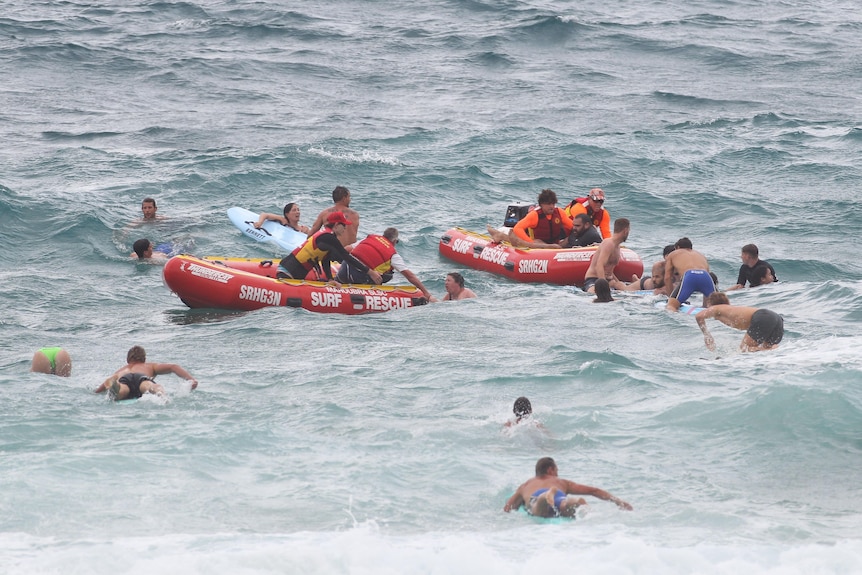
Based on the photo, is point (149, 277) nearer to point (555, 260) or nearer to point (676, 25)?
point (555, 260)

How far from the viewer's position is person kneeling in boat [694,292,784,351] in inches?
400

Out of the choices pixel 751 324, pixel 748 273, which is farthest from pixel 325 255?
pixel 748 273

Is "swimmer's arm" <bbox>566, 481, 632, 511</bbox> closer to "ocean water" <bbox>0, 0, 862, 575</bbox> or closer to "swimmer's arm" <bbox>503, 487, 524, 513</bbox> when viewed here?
"ocean water" <bbox>0, 0, 862, 575</bbox>

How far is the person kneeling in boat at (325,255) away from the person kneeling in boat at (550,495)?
5.90m

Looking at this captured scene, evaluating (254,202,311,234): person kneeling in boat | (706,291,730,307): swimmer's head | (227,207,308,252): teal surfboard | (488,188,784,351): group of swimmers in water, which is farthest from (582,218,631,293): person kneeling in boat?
(254,202,311,234): person kneeling in boat

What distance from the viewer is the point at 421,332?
11.6m

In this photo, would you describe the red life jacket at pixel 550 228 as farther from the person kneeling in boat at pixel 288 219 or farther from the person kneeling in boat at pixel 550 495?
the person kneeling in boat at pixel 550 495

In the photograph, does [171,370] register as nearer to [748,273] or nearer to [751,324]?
[751,324]

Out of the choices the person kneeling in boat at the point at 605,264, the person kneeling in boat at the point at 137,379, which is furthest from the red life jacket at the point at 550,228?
the person kneeling in boat at the point at 137,379

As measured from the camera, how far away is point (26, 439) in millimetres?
8211

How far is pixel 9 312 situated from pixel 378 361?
5120 millimetres

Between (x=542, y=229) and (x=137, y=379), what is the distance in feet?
24.1

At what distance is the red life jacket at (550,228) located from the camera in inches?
593

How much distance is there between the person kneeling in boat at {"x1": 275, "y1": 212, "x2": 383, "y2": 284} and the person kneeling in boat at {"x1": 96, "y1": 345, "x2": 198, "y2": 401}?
11.3 feet
